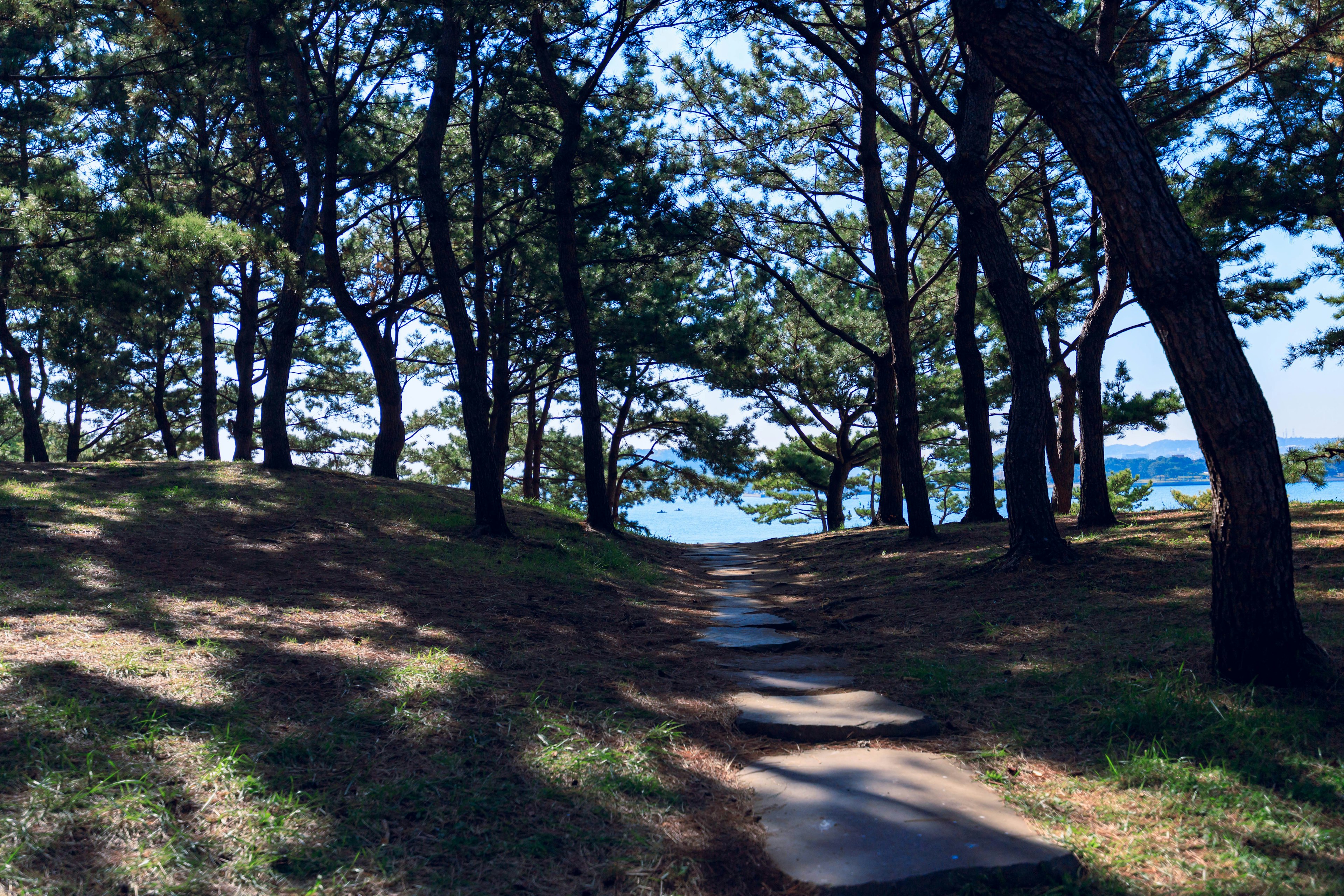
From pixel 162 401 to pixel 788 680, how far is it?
72.3 feet

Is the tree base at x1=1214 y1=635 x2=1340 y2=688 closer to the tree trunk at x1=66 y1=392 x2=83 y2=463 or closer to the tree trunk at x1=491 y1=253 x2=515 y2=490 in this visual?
the tree trunk at x1=491 y1=253 x2=515 y2=490

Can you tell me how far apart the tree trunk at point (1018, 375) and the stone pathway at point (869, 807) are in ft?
9.90

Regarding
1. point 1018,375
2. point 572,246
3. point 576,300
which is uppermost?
point 572,246

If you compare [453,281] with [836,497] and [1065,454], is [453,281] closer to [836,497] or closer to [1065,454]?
[1065,454]

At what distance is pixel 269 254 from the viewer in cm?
832

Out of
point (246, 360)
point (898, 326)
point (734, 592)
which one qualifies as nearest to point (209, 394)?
point (246, 360)

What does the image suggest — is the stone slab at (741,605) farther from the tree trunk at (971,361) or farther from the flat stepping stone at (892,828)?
the tree trunk at (971,361)

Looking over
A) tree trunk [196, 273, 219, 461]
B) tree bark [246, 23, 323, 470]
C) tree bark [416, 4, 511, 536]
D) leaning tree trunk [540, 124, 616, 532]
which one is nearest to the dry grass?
tree bark [416, 4, 511, 536]

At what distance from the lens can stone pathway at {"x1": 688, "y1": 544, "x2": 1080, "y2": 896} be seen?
218cm

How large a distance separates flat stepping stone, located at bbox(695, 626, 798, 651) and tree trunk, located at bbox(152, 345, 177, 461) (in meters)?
19.3

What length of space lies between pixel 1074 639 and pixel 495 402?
1300 centimetres

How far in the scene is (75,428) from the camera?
2173 cm

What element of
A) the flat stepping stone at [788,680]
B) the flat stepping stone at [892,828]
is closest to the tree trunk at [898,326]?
the flat stepping stone at [788,680]

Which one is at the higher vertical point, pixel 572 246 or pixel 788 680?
pixel 572 246
